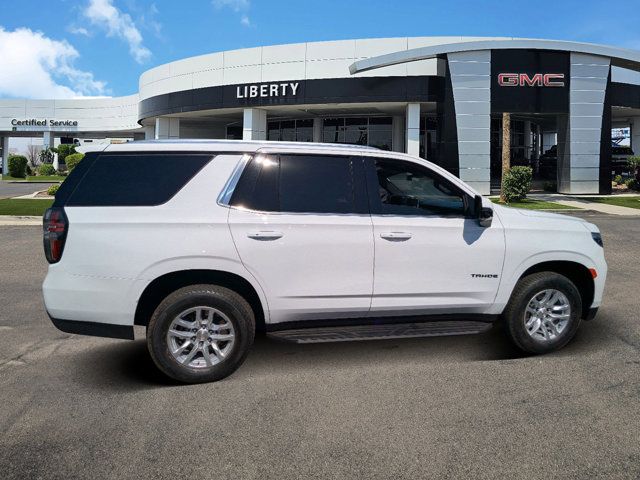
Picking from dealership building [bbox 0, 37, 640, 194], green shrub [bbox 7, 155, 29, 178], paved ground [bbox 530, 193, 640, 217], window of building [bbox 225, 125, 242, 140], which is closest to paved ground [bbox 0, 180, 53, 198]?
dealership building [bbox 0, 37, 640, 194]

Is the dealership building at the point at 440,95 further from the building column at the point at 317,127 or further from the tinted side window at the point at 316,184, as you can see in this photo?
the tinted side window at the point at 316,184

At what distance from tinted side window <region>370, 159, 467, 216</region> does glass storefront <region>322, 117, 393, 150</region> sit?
33.5 metres

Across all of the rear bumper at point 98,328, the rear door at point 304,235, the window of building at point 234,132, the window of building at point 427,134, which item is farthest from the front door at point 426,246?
the window of building at point 234,132

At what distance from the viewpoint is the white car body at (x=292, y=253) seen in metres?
3.95

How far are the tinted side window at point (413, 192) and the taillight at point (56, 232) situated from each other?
241 cm

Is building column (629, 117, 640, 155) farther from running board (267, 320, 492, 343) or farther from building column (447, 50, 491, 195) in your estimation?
running board (267, 320, 492, 343)

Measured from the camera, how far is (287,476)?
2.79 m

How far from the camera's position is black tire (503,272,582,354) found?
460 centimetres

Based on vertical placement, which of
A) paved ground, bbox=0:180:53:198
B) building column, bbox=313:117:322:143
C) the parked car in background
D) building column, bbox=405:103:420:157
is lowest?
paved ground, bbox=0:180:53:198

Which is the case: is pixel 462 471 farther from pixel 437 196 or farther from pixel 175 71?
pixel 175 71

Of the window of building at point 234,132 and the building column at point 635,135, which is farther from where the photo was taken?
the window of building at point 234,132

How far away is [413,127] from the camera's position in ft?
98.3

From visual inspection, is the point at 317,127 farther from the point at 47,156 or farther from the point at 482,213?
the point at 47,156

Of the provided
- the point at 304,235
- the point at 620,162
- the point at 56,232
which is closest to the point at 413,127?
the point at 620,162
